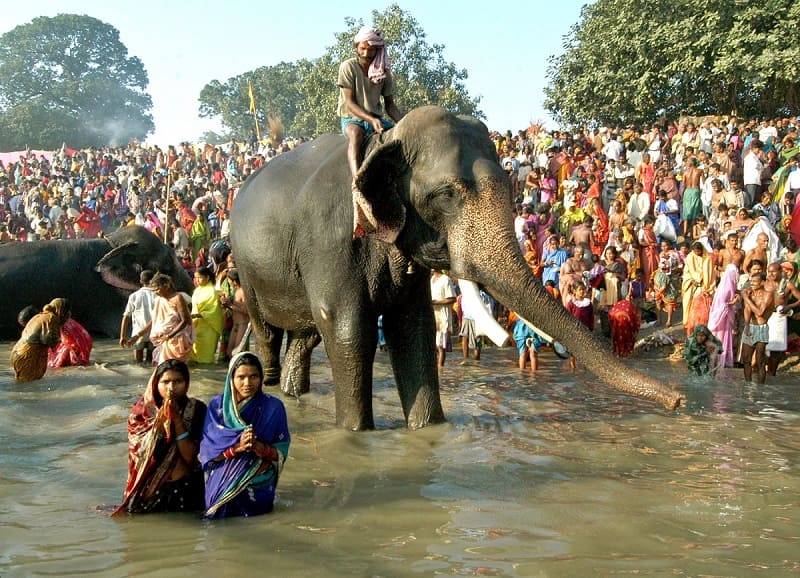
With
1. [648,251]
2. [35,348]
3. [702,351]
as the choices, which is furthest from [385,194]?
[648,251]

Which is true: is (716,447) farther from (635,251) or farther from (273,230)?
(635,251)

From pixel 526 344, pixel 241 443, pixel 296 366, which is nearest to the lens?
pixel 241 443

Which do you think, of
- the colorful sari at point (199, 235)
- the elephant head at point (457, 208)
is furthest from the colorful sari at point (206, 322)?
the colorful sari at point (199, 235)

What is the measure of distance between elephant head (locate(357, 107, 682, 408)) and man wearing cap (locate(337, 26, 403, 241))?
0.94ft

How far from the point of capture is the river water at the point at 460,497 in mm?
3904

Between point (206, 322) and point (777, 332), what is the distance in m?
6.38

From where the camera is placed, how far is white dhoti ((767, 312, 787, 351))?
1014 centimetres

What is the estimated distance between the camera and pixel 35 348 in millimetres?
9250

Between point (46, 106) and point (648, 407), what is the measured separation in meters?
75.5

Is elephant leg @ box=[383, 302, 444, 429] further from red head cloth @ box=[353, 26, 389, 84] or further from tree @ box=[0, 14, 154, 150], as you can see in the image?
tree @ box=[0, 14, 154, 150]

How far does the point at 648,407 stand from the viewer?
7.71 meters

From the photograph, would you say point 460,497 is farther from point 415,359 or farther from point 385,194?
point 385,194

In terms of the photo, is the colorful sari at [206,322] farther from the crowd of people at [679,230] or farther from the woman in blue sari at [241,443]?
the woman in blue sari at [241,443]

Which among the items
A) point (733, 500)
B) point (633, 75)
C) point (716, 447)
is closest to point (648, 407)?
point (716, 447)
